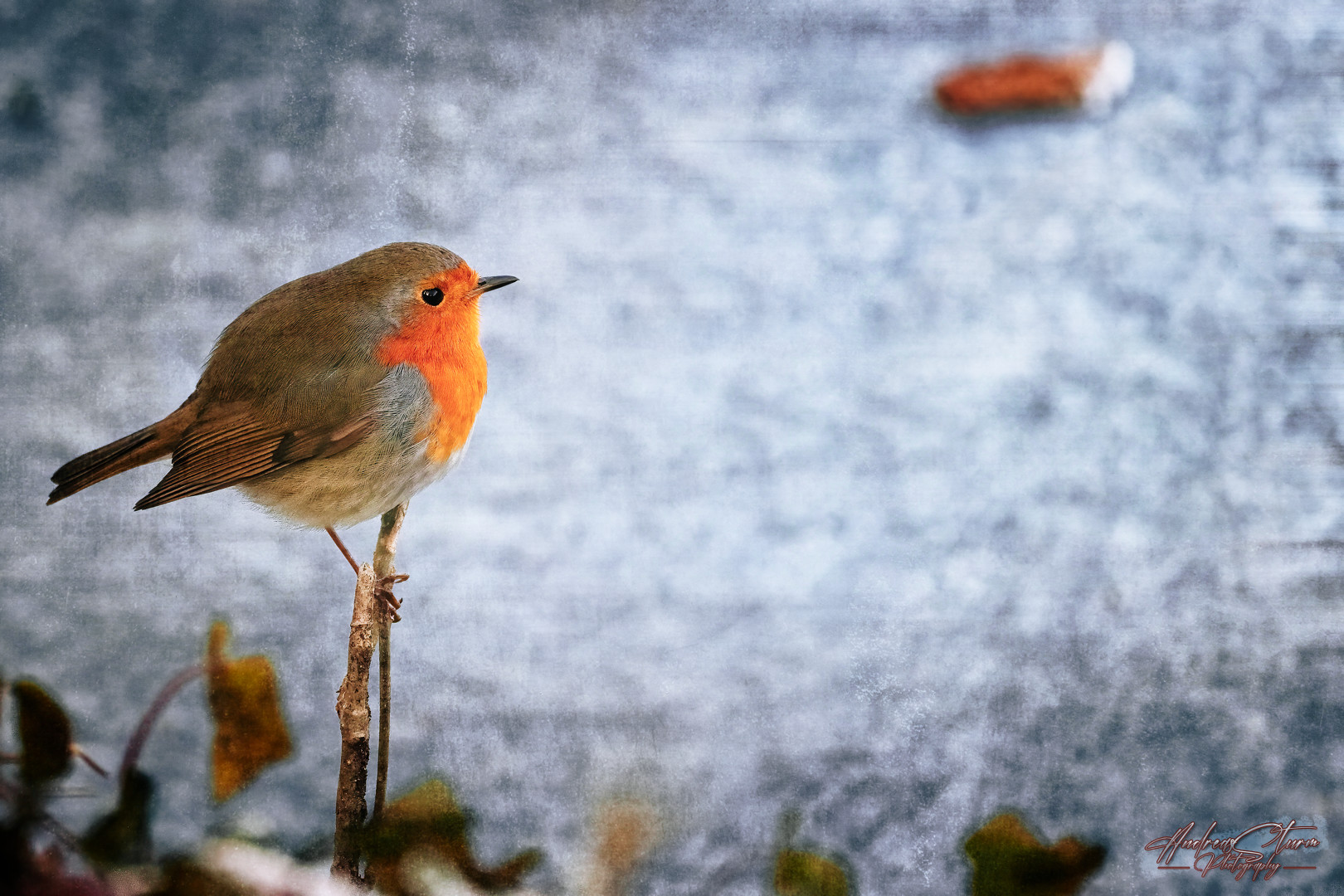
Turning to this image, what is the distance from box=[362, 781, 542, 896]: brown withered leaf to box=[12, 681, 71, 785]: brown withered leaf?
0.26 metres

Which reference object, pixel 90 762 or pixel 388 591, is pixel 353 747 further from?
pixel 90 762

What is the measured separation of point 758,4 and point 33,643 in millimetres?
1179

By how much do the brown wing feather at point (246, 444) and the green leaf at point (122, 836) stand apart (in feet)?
1.07

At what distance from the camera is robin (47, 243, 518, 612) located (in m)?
1.13

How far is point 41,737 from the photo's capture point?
0.91m

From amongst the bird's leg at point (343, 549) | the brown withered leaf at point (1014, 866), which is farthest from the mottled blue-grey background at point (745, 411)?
the brown withered leaf at point (1014, 866)

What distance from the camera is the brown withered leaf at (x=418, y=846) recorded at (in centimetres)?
94

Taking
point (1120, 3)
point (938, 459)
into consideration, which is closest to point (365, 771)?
point (938, 459)

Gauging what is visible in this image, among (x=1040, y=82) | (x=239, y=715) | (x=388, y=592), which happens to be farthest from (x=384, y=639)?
(x=1040, y=82)

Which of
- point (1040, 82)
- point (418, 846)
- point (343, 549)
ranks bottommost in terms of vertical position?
point (418, 846)

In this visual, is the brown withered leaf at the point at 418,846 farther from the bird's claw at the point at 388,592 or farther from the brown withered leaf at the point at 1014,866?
the brown withered leaf at the point at 1014,866

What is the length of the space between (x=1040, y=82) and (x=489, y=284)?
0.79 meters

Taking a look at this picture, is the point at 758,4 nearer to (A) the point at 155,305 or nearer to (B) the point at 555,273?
(B) the point at 555,273

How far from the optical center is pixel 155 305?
1.34 meters
